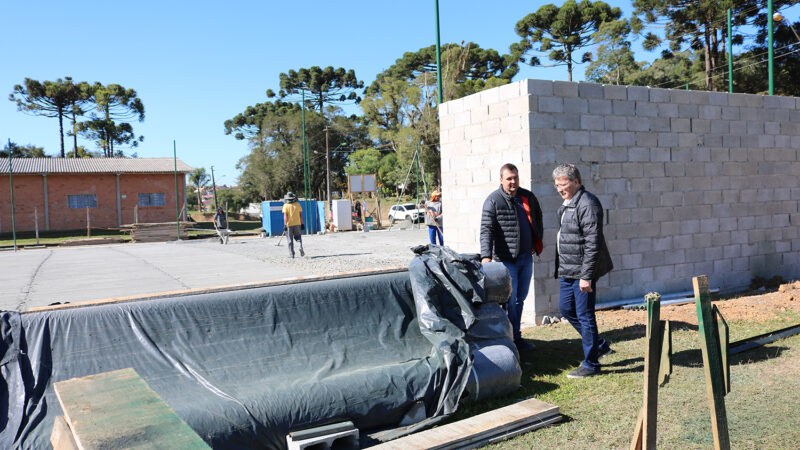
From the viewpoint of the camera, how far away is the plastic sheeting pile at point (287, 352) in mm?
3537

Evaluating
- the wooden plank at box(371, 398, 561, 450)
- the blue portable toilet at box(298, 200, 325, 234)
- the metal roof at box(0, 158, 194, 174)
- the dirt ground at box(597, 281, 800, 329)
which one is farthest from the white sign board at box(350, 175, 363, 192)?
the wooden plank at box(371, 398, 561, 450)

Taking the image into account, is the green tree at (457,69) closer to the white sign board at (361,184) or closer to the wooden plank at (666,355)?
the white sign board at (361,184)

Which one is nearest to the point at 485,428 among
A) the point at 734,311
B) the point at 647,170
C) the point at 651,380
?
the point at 651,380

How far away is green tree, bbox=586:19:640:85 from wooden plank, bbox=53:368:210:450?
3784 centimetres

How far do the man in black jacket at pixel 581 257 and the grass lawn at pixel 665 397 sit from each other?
0.36m

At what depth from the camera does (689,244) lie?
869 centimetres

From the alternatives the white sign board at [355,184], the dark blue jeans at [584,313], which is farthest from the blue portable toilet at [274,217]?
the dark blue jeans at [584,313]

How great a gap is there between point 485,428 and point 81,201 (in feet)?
129

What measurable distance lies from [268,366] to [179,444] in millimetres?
2704

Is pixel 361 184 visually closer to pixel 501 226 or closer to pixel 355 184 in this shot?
pixel 355 184

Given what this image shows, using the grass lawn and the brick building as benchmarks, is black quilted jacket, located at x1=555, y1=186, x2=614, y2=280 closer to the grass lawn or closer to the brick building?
the grass lawn

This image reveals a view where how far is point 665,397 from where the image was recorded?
4395mm

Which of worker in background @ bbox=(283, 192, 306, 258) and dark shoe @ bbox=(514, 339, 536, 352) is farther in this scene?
worker in background @ bbox=(283, 192, 306, 258)

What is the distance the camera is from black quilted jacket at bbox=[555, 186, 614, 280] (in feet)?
15.4
